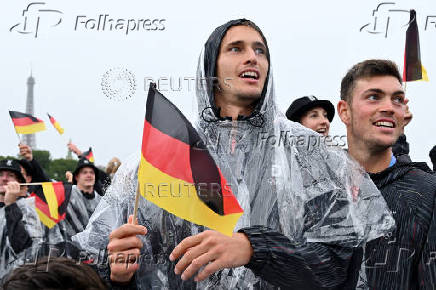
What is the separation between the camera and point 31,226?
5.86 m

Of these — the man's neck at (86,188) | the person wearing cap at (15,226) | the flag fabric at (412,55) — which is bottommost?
the person wearing cap at (15,226)

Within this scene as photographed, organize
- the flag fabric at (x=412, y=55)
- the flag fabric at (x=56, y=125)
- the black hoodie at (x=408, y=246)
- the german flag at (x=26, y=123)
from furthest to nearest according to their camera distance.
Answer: the flag fabric at (x=56, y=125)
the german flag at (x=26, y=123)
the flag fabric at (x=412, y=55)
the black hoodie at (x=408, y=246)

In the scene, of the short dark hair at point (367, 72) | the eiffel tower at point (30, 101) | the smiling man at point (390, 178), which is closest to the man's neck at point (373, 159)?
the smiling man at point (390, 178)

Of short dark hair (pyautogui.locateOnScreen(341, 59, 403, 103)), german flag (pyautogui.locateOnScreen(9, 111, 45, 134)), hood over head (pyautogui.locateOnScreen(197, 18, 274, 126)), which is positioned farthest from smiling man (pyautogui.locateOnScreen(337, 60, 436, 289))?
german flag (pyautogui.locateOnScreen(9, 111, 45, 134))

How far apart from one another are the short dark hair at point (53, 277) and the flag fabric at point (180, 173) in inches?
20.1

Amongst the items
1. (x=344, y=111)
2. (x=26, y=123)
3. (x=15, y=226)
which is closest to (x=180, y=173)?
(x=344, y=111)

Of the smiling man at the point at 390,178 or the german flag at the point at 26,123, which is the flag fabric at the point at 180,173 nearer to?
the smiling man at the point at 390,178

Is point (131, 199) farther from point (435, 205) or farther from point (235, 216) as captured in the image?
point (435, 205)

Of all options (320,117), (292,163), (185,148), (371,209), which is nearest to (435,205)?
(371,209)

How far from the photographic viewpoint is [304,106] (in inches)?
193

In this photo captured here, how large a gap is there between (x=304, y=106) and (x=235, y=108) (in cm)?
238

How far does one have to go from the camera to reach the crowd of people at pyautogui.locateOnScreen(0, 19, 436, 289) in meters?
2.04

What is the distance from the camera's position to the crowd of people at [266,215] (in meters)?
2.04

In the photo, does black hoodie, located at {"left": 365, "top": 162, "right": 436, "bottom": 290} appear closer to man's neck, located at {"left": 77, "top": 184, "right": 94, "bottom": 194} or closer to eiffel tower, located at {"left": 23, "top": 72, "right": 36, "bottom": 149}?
man's neck, located at {"left": 77, "top": 184, "right": 94, "bottom": 194}
